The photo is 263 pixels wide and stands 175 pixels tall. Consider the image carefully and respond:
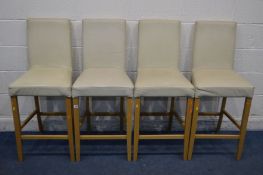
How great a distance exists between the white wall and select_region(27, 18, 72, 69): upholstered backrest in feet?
0.39

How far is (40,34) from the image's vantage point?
2.30m

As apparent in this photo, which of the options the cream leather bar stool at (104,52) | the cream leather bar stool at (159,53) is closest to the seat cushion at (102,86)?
the cream leather bar stool at (104,52)

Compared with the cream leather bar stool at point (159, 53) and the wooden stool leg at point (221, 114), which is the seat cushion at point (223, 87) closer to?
the cream leather bar stool at point (159, 53)

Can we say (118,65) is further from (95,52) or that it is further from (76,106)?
(76,106)

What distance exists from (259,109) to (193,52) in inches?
37.1

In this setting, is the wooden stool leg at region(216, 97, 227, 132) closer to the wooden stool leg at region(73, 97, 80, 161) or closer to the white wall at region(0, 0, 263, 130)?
the white wall at region(0, 0, 263, 130)

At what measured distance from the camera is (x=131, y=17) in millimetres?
2418

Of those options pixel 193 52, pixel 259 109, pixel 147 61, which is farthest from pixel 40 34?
pixel 259 109

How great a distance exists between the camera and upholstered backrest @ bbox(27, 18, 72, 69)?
229cm

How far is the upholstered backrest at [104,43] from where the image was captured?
2.32 metres

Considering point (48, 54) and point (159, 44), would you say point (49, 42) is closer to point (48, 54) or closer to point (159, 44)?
point (48, 54)

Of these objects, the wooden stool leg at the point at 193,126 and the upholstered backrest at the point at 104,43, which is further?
the upholstered backrest at the point at 104,43

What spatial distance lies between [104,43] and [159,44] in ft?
1.44

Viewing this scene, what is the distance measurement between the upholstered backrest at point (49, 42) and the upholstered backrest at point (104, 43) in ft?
0.48
